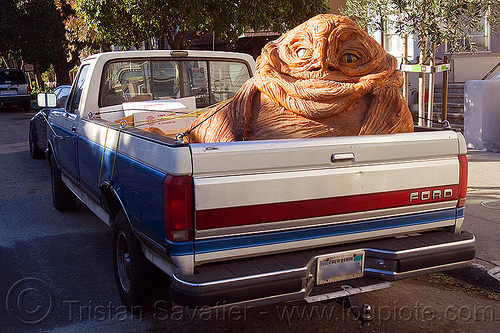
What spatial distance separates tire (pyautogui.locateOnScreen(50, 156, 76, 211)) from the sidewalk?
4.74 meters

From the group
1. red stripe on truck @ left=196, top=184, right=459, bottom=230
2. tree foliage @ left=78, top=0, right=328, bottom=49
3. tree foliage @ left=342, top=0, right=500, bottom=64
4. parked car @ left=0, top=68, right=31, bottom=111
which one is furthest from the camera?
parked car @ left=0, top=68, right=31, bottom=111

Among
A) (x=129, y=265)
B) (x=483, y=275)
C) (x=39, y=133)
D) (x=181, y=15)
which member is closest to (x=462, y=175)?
(x=483, y=275)

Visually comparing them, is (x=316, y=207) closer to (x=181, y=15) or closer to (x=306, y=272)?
(x=306, y=272)

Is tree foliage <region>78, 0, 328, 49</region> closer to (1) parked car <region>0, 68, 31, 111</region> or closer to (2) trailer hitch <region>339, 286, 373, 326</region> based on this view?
(2) trailer hitch <region>339, 286, 373, 326</region>

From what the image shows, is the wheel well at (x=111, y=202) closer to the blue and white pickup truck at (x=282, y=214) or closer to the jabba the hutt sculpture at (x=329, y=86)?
the blue and white pickup truck at (x=282, y=214)

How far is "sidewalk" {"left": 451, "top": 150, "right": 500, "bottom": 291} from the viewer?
4711mm

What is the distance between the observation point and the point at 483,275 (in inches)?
184

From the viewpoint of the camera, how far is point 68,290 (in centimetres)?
457

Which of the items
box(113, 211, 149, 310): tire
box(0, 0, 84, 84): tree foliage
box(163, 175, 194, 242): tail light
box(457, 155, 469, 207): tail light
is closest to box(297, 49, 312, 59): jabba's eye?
box(457, 155, 469, 207): tail light

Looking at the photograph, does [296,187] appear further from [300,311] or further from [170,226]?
[300,311]

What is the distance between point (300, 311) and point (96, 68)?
3.12 m

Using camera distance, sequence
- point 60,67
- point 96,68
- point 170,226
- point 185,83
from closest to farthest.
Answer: point 170,226, point 96,68, point 185,83, point 60,67

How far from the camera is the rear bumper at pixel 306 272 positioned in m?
3.02

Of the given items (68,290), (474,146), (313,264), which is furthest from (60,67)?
(313,264)
